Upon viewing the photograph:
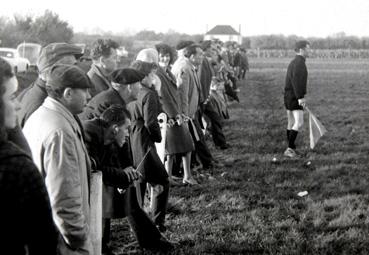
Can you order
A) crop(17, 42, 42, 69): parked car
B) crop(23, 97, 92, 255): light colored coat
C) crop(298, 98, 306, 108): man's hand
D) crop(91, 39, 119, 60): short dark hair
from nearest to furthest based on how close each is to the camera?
1. crop(23, 97, 92, 255): light colored coat
2. crop(91, 39, 119, 60): short dark hair
3. crop(298, 98, 306, 108): man's hand
4. crop(17, 42, 42, 69): parked car

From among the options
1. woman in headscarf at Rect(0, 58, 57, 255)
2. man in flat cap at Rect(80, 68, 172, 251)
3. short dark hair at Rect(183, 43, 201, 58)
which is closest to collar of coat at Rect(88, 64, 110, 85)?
man in flat cap at Rect(80, 68, 172, 251)

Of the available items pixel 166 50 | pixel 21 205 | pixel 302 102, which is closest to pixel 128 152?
pixel 21 205

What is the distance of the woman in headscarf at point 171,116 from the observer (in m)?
7.50

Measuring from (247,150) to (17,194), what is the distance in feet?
28.8

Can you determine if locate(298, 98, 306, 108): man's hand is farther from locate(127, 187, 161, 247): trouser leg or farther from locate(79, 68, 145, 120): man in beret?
locate(127, 187, 161, 247): trouser leg

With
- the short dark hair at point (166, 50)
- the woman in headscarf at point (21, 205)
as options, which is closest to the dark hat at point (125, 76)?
the short dark hair at point (166, 50)

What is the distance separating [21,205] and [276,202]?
5377 mm

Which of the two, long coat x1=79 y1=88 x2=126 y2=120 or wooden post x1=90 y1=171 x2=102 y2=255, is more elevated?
long coat x1=79 y1=88 x2=126 y2=120

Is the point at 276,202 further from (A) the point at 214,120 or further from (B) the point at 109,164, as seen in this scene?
(A) the point at 214,120

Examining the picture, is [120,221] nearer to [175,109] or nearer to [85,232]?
[175,109]

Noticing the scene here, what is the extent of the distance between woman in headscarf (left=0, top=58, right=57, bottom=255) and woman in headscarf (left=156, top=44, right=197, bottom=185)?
17.1ft

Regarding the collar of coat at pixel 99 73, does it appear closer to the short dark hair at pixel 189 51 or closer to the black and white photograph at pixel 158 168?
the black and white photograph at pixel 158 168

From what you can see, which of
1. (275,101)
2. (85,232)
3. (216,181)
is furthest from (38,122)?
(275,101)

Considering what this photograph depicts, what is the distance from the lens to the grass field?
5656 mm
